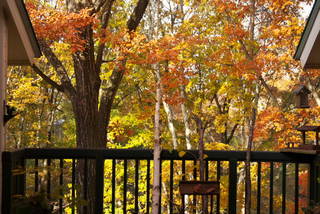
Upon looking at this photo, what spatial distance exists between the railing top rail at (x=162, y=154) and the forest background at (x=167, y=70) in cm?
22

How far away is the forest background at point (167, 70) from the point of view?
721cm

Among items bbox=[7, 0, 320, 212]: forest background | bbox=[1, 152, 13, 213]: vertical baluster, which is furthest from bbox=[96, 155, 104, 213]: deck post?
bbox=[1, 152, 13, 213]: vertical baluster

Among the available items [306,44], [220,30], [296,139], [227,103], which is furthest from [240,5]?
[306,44]

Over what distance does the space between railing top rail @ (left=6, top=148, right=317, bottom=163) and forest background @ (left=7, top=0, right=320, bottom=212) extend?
223mm

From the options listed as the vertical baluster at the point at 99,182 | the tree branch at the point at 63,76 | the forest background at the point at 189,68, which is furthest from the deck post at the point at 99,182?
the tree branch at the point at 63,76

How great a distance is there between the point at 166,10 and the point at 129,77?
2280mm

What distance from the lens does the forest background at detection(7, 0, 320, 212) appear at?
7215 mm

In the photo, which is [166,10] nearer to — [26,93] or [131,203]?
[26,93]

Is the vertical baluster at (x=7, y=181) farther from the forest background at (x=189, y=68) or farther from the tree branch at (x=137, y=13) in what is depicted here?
the tree branch at (x=137, y=13)

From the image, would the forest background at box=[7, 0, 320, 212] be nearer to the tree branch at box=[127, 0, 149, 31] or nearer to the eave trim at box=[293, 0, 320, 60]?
the tree branch at box=[127, 0, 149, 31]

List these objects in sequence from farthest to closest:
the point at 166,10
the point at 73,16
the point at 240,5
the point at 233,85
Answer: the point at 166,10 < the point at 233,85 < the point at 240,5 < the point at 73,16

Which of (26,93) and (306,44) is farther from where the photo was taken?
(26,93)

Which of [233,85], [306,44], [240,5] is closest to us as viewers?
[306,44]

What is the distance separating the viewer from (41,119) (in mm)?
14789
